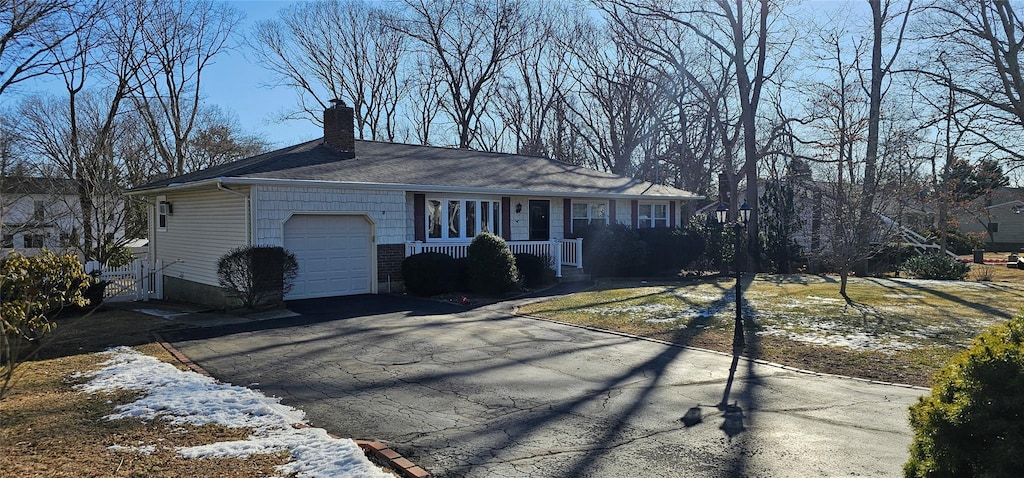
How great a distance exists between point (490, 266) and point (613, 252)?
19.2 feet

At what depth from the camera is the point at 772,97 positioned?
36938 millimetres

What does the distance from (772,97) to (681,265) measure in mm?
20315

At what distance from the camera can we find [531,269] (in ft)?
56.5

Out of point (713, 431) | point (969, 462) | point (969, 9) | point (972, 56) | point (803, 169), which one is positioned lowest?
point (713, 431)

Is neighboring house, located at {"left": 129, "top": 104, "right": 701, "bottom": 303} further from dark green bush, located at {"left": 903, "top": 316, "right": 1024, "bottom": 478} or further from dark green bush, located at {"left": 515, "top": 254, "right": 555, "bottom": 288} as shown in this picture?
dark green bush, located at {"left": 903, "top": 316, "right": 1024, "bottom": 478}

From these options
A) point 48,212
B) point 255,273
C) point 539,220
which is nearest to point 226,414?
point 255,273

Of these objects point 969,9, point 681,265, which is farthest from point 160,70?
point 969,9

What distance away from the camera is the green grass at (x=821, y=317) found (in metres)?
8.73

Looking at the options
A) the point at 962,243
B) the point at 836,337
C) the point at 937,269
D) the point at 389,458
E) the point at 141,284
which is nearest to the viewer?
the point at 389,458

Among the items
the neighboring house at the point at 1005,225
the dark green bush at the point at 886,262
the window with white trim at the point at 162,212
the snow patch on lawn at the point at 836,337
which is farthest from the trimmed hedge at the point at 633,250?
the neighboring house at the point at 1005,225

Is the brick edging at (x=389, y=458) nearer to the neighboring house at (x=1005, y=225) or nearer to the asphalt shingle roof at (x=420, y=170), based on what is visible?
the asphalt shingle roof at (x=420, y=170)

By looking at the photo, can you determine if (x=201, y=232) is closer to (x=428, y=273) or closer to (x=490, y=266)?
(x=428, y=273)

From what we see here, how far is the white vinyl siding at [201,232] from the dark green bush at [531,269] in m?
6.96

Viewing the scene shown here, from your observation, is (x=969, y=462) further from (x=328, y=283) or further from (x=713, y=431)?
(x=328, y=283)
